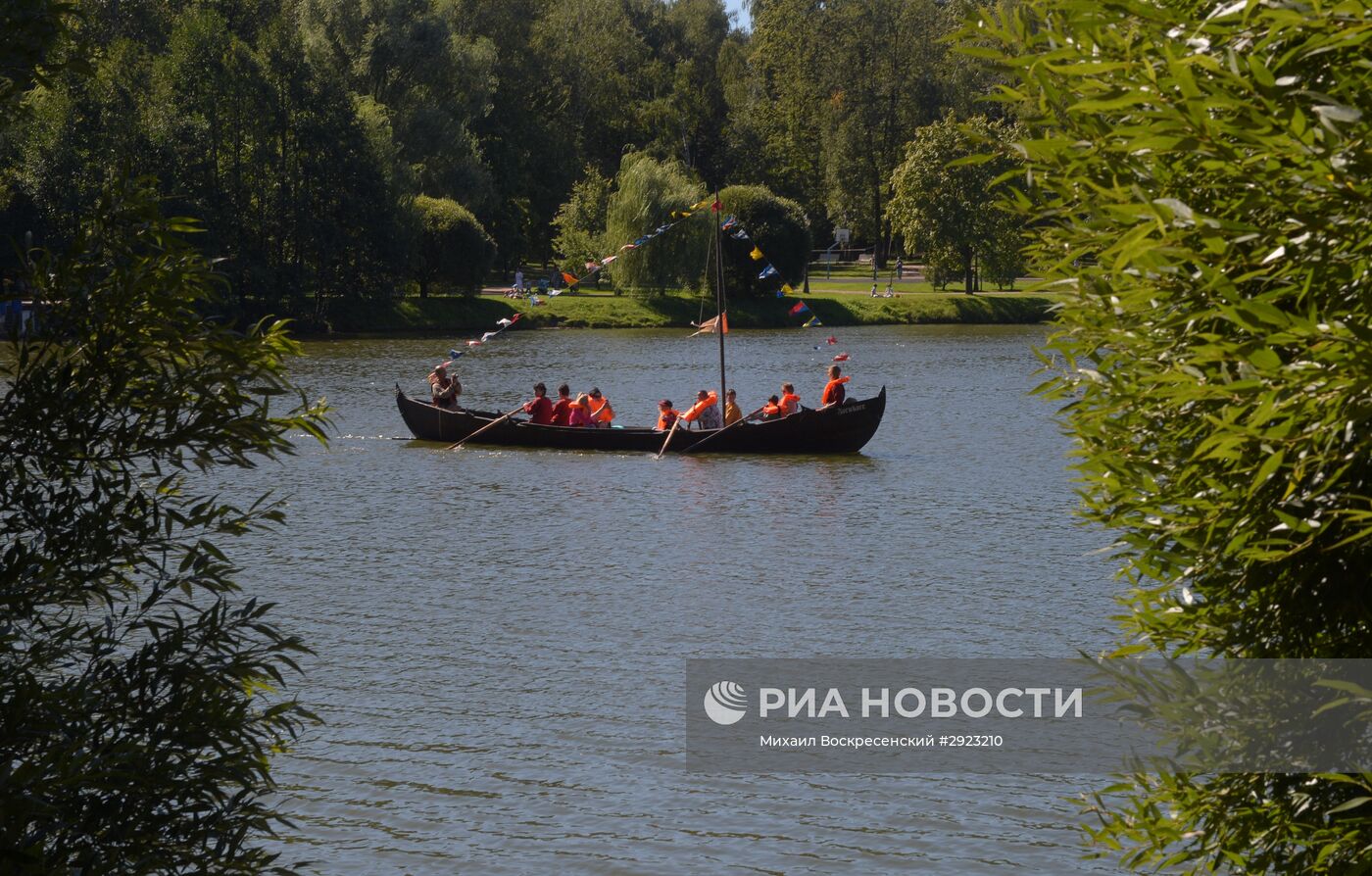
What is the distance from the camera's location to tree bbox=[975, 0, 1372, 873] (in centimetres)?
461

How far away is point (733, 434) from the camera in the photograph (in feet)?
103

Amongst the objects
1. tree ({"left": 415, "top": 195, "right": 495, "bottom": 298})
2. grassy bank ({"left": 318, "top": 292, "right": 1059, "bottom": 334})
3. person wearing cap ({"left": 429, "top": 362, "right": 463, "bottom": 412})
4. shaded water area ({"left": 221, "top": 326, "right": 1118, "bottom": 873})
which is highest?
tree ({"left": 415, "top": 195, "right": 495, "bottom": 298})

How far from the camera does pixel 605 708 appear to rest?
1499cm

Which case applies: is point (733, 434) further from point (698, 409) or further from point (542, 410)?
point (542, 410)

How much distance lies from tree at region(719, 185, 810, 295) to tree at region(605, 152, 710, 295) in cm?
140

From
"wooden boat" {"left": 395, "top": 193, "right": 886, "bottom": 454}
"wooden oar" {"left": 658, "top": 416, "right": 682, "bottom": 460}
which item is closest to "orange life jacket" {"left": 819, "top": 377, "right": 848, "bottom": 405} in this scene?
"wooden boat" {"left": 395, "top": 193, "right": 886, "bottom": 454}

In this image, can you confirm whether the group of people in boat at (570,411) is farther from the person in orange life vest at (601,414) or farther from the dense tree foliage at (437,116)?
the dense tree foliage at (437,116)

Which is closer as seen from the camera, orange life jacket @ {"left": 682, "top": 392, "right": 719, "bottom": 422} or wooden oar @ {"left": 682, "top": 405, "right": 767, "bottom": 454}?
wooden oar @ {"left": 682, "top": 405, "right": 767, "bottom": 454}

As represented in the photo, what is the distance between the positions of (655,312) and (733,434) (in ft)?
117

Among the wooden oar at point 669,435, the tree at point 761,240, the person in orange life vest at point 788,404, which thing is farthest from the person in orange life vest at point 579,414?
the tree at point 761,240

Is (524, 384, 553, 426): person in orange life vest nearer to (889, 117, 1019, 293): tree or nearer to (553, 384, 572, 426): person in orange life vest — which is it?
(553, 384, 572, 426): person in orange life vest

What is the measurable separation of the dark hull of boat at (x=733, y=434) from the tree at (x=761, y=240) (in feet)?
114

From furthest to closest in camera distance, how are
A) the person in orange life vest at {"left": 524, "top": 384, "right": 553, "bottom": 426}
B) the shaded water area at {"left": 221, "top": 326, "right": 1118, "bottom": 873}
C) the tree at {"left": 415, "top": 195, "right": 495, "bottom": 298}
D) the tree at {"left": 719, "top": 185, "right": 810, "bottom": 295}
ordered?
the tree at {"left": 719, "top": 185, "right": 810, "bottom": 295} → the tree at {"left": 415, "top": 195, "right": 495, "bottom": 298} → the person in orange life vest at {"left": 524, "top": 384, "right": 553, "bottom": 426} → the shaded water area at {"left": 221, "top": 326, "right": 1118, "bottom": 873}

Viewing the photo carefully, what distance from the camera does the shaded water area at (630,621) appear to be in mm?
12211
